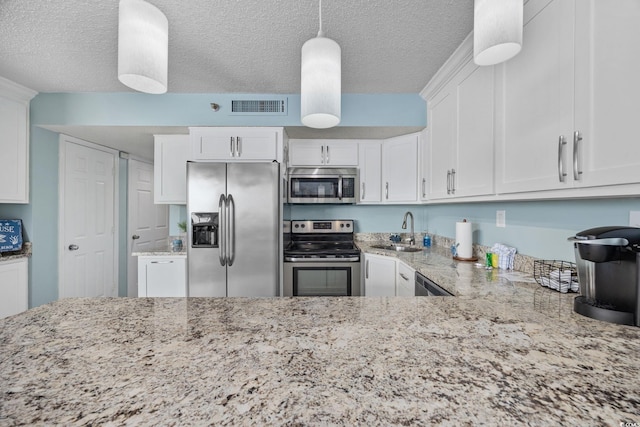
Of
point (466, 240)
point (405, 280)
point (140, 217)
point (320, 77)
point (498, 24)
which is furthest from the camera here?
point (140, 217)

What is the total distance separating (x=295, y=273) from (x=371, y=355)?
223 cm

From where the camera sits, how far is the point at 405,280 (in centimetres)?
235

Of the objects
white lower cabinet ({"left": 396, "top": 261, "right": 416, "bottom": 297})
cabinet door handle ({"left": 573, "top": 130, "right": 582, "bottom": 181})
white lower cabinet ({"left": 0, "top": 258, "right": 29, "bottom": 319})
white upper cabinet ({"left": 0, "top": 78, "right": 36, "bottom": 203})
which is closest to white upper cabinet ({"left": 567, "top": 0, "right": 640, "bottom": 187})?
cabinet door handle ({"left": 573, "top": 130, "right": 582, "bottom": 181})

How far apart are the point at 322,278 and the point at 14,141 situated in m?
3.22

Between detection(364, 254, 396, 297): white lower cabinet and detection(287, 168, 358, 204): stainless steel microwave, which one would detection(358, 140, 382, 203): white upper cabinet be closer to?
detection(287, 168, 358, 204): stainless steel microwave

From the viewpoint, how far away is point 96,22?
1.78 m

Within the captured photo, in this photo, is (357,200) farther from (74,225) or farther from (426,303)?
(74,225)

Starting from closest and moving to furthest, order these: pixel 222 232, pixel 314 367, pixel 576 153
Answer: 1. pixel 314 367
2. pixel 576 153
3. pixel 222 232

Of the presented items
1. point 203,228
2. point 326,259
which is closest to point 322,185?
point 326,259

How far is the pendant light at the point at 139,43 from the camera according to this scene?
1147 mm

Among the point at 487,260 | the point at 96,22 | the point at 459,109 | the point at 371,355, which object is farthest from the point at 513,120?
the point at 96,22

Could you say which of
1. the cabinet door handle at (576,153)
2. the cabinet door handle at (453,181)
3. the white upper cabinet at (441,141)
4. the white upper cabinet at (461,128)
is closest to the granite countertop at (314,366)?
the cabinet door handle at (576,153)

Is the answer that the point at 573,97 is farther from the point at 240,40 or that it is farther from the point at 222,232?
the point at 222,232

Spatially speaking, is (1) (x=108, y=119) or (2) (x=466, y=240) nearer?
(2) (x=466, y=240)
